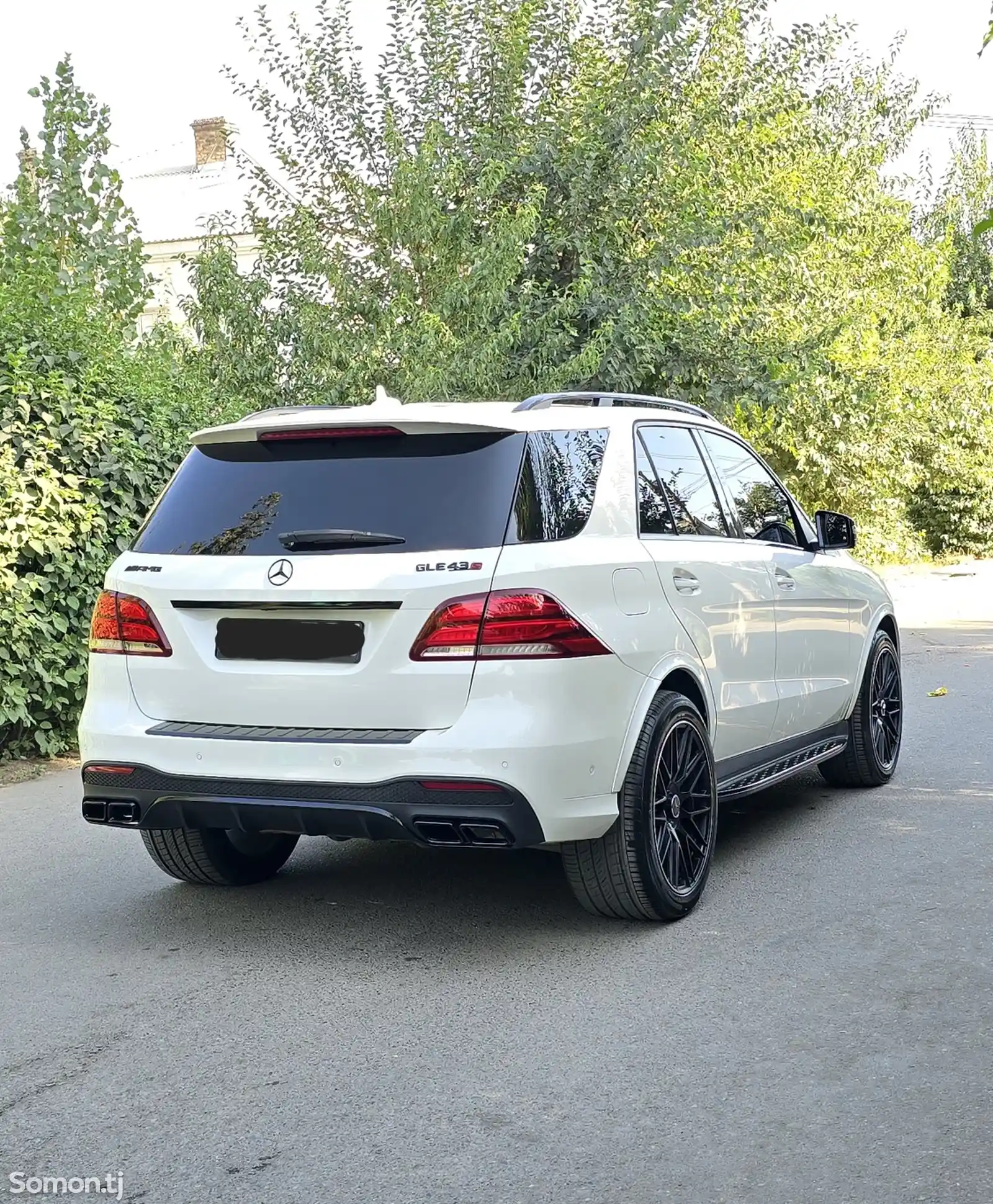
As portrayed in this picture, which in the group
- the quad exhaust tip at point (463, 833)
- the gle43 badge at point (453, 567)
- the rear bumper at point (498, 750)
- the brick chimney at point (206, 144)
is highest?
the brick chimney at point (206, 144)

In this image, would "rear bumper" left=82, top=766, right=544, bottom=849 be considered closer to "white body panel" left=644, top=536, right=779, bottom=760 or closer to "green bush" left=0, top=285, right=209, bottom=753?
"white body panel" left=644, top=536, right=779, bottom=760

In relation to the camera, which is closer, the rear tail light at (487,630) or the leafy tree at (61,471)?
the rear tail light at (487,630)

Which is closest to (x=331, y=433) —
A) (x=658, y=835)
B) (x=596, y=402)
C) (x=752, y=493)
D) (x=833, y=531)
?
(x=596, y=402)

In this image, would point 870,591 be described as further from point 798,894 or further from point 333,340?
point 333,340

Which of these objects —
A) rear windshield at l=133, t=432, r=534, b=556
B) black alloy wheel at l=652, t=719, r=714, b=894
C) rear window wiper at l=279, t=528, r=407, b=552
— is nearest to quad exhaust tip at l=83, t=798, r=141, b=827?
rear windshield at l=133, t=432, r=534, b=556

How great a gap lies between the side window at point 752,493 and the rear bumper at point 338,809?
236 cm

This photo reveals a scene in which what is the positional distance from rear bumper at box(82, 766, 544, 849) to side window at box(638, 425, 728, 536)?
5.26 ft

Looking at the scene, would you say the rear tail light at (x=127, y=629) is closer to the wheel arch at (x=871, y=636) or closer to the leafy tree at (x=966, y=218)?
the wheel arch at (x=871, y=636)

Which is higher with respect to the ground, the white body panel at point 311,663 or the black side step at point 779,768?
the white body panel at point 311,663

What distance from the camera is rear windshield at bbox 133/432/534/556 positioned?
489 cm

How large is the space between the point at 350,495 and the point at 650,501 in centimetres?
120

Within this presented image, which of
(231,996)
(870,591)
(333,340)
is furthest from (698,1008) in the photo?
(333,340)

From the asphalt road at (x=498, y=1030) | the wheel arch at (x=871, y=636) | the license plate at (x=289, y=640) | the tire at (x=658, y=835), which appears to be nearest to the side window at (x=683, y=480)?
the tire at (x=658, y=835)

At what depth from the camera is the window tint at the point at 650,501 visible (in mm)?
5531
